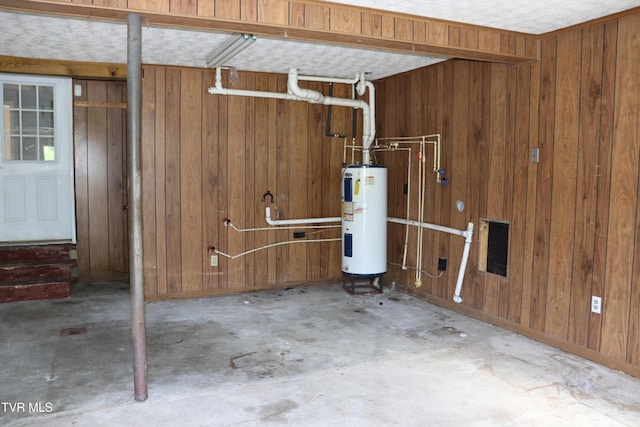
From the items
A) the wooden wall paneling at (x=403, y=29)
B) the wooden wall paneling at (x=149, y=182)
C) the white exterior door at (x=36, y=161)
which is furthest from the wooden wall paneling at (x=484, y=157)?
the white exterior door at (x=36, y=161)

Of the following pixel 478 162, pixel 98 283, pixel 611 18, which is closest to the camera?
pixel 611 18

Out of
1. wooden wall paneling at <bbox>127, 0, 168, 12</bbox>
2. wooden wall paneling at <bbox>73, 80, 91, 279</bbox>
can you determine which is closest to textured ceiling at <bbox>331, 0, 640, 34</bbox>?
wooden wall paneling at <bbox>127, 0, 168, 12</bbox>

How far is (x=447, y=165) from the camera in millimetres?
5195

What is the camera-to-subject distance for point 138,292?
308cm

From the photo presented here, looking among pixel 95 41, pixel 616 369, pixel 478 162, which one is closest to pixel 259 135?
pixel 95 41

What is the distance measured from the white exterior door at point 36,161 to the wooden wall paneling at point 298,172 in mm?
2449

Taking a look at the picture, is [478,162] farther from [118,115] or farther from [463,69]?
[118,115]

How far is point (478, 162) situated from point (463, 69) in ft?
2.96

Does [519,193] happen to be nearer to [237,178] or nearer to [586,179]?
[586,179]

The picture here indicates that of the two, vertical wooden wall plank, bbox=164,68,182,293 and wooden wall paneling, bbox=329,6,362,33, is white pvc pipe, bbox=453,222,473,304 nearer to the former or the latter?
wooden wall paneling, bbox=329,6,362,33

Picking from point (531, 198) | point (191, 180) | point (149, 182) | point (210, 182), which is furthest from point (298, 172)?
point (531, 198)

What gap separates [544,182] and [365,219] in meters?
1.94

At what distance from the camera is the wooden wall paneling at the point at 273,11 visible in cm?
315

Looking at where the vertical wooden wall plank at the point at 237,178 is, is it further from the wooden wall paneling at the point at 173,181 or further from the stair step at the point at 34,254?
the stair step at the point at 34,254
